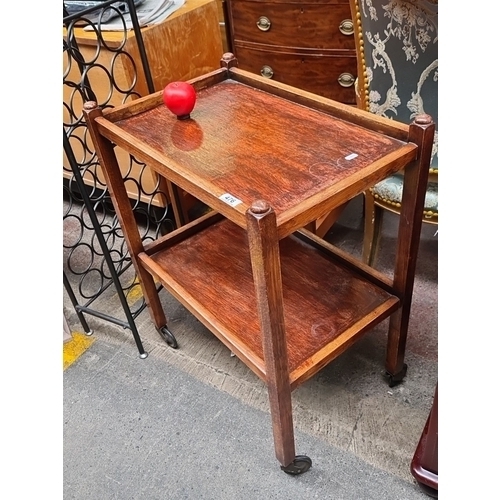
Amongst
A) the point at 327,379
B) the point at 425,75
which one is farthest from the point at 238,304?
the point at 425,75

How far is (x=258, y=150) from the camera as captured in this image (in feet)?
2.93

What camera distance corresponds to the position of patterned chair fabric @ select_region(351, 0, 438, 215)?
0.98 meters

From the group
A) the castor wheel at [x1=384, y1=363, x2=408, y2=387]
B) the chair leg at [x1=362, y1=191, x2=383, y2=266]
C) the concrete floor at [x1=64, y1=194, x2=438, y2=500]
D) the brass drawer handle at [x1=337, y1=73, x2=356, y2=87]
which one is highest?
the brass drawer handle at [x1=337, y1=73, x2=356, y2=87]

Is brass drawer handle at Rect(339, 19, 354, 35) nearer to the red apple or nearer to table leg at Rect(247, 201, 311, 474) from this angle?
the red apple

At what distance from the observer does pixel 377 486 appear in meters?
1.02

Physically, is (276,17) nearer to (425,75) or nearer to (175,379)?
(425,75)

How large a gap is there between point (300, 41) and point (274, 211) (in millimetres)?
1102

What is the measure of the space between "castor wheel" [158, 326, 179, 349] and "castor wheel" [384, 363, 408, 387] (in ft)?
1.75

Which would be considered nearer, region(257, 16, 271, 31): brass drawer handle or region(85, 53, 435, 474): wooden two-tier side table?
region(85, 53, 435, 474): wooden two-tier side table

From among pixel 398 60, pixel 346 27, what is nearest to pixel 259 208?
pixel 398 60

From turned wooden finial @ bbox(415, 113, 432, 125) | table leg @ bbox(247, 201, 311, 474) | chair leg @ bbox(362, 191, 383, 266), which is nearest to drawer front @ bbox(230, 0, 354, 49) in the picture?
chair leg @ bbox(362, 191, 383, 266)

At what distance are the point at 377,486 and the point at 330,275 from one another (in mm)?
426

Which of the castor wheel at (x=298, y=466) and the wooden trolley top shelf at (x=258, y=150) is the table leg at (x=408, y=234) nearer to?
the wooden trolley top shelf at (x=258, y=150)

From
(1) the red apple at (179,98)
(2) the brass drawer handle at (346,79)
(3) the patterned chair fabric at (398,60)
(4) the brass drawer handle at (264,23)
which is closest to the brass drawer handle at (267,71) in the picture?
(4) the brass drawer handle at (264,23)
